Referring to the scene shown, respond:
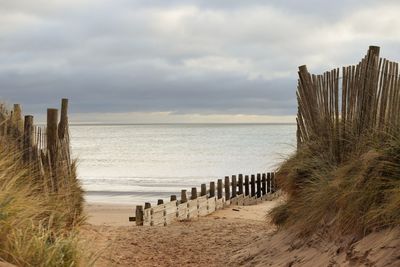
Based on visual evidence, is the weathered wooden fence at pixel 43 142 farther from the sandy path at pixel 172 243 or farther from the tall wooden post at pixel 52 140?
the sandy path at pixel 172 243

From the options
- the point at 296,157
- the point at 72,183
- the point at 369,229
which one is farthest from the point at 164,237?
the point at 369,229

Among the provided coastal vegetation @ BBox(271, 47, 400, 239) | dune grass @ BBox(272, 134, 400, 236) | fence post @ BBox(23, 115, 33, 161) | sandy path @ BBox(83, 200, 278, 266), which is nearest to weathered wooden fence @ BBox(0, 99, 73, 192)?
fence post @ BBox(23, 115, 33, 161)

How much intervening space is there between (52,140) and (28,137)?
0.39m

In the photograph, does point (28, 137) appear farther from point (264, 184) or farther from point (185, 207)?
point (264, 184)

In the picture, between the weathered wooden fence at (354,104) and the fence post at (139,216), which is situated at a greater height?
the weathered wooden fence at (354,104)

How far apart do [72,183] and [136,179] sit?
25170 mm

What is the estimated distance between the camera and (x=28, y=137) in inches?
356

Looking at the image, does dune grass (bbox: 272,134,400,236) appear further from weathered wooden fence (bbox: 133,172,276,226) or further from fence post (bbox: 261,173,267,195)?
fence post (bbox: 261,173,267,195)

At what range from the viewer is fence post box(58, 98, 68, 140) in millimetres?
9406

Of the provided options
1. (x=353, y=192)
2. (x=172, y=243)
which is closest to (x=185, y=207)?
(x=172, y=243)

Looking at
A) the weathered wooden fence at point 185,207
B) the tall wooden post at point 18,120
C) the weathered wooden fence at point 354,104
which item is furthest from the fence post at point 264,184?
the tall wooden post at point 18,120

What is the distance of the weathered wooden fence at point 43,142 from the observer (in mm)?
8828

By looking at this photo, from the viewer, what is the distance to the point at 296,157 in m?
8.42

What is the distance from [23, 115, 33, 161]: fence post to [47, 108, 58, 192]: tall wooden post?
0.93 feet
